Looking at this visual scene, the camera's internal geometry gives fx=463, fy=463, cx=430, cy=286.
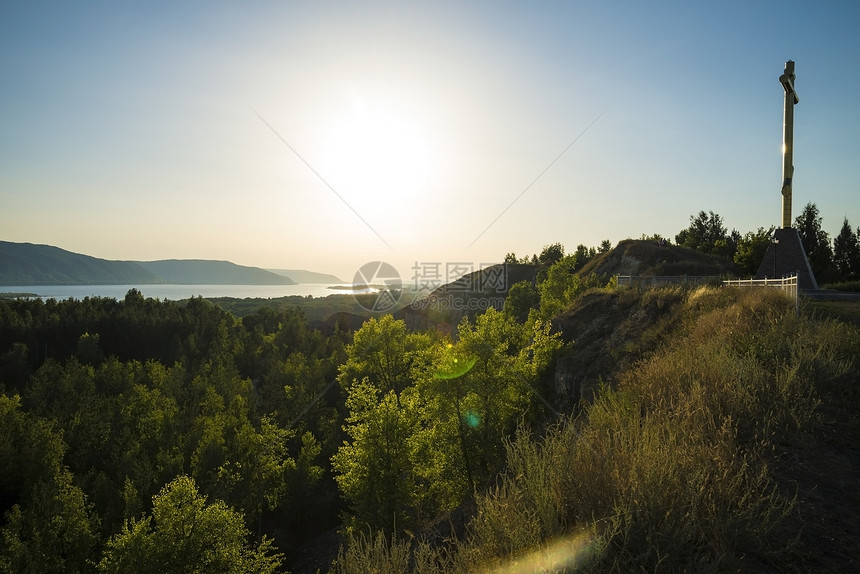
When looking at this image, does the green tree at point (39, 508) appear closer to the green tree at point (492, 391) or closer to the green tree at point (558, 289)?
the green tree at point (492, 391)

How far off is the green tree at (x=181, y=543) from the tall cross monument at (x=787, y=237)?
38.1 metres

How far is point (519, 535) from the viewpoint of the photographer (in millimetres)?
4586

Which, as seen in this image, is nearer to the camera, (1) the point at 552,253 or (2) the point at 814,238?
(2) the point at 814,238

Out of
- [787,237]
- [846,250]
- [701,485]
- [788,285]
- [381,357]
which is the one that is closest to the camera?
[701,485]

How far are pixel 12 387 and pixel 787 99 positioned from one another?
96895mm

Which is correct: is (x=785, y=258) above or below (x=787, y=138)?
below

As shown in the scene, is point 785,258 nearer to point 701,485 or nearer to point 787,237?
point 787,237

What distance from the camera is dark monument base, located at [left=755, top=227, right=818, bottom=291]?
36.4 metres

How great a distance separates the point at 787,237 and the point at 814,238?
4142cm

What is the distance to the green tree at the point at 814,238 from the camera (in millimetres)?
62031

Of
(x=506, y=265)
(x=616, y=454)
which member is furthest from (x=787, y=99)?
(x=506, y=265)

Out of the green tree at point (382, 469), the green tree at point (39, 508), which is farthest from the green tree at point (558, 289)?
the green tree at point (39, 508)

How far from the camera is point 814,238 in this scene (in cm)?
7044

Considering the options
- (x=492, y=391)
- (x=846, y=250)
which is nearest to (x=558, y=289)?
(x=492, y=391)
